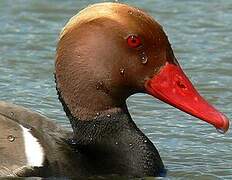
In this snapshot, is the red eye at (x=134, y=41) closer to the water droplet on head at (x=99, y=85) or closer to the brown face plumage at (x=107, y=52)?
the brown face plumage at (x=107, y=52)

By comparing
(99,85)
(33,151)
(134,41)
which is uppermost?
(134,41)

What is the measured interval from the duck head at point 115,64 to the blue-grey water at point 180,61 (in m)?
0.65

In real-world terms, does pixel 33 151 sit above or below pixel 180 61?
above

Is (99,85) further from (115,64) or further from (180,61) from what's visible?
(180,61)

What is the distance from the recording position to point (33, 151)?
24.0ft

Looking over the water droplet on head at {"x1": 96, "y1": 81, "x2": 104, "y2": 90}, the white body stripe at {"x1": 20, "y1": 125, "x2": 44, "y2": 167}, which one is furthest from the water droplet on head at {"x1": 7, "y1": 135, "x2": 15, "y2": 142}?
the water droplet on head at {"x1": 96, "y1": 81, "x2": 104, "y2": 90}

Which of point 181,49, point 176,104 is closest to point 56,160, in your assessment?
point 176,104

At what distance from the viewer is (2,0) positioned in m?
12.4

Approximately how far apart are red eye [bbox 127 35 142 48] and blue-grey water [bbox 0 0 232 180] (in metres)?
0.97

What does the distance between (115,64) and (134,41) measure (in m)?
0.21

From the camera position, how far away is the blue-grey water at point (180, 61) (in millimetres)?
8492

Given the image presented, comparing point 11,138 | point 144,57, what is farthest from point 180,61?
point 11,138

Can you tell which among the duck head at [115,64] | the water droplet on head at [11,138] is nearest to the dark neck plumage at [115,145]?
the duck head at [115,64]

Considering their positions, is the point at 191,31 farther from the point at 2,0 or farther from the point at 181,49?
the point at 2,0
